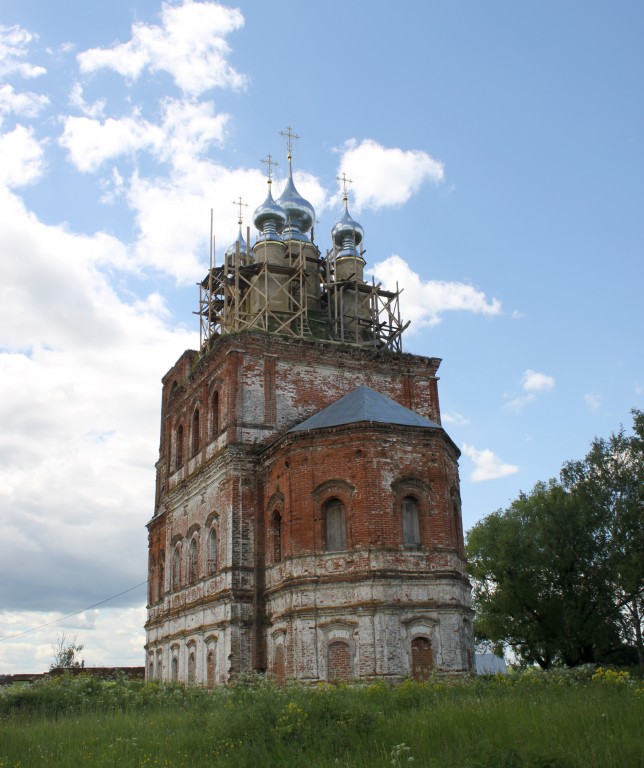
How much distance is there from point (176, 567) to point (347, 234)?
47.6 feet

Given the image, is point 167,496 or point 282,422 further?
point 167,496

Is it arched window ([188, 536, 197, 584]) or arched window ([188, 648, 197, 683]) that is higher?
arched window ([188, 536, 197, 584])

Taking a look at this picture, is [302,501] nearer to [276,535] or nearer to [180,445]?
[276,535]

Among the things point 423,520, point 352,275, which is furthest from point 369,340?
point 423,520

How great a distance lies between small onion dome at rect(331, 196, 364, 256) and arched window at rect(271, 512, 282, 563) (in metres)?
13.4

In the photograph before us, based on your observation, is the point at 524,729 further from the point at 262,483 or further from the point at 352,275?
the point at 352,275

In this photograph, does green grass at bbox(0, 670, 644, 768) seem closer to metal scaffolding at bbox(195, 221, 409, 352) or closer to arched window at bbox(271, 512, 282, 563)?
arched window at bbox(271, 512, 282, 563)

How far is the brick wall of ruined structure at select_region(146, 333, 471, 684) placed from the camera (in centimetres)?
1889

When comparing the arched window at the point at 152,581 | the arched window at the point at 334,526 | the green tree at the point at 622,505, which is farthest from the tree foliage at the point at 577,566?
the arched window at the point at 152,581

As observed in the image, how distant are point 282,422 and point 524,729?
49.2 feet

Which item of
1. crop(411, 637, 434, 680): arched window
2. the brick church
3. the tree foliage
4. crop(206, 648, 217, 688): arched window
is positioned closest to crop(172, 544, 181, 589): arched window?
the brick church

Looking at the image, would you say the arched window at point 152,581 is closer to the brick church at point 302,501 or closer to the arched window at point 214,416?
the brick church at point 302,501

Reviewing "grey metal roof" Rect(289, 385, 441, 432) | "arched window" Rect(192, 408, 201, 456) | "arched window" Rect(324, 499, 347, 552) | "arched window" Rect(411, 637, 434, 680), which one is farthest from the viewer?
"arched window" Rect(192, 408, 201, 456)

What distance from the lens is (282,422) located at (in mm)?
23859
